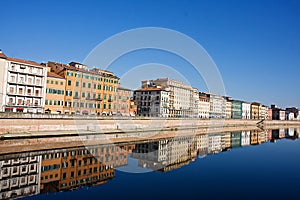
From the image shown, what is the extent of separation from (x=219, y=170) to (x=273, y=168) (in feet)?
18.7

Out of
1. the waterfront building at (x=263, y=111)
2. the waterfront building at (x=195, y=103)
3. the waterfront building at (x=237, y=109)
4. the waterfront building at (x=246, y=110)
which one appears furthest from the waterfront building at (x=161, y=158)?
the waterfront building at (x=263, y=111)

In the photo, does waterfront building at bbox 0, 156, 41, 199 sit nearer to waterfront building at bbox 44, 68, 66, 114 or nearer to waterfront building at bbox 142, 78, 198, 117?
waterfront building at bbox 44, 68, 66, 114

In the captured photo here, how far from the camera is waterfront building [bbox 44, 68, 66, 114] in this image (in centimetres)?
4128

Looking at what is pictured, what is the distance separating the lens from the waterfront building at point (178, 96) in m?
83.2

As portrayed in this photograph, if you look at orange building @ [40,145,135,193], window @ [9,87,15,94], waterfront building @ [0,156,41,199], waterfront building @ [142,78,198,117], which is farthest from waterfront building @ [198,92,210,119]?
waterfront building @ [0,156,41,199]

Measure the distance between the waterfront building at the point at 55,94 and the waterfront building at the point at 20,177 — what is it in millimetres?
20712

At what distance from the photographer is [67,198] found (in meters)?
13.5

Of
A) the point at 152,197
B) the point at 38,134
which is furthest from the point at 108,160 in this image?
the point at 152,197

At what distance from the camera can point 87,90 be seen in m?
47.8

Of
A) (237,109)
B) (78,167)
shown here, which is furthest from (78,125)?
(237,109)

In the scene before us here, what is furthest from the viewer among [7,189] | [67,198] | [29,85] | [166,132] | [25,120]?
[166,132]

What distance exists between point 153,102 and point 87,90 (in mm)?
29800

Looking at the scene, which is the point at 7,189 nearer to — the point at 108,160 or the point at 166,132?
the point at 108,160

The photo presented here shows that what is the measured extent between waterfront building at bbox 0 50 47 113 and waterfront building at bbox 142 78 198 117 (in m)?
46.3
